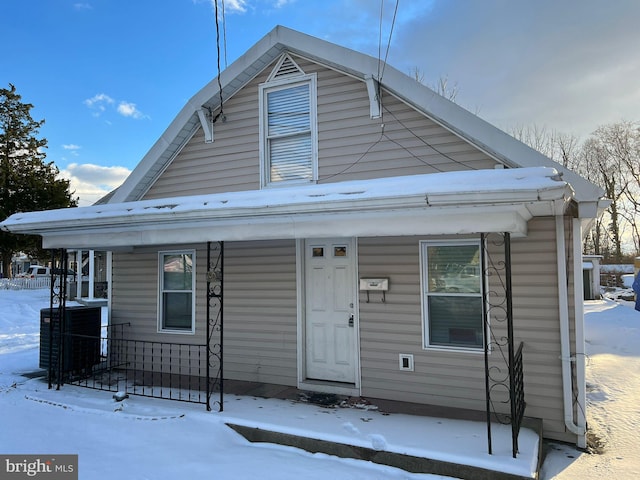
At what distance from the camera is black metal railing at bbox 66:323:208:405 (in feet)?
19.3

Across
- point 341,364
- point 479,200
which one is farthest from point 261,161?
point 479,200

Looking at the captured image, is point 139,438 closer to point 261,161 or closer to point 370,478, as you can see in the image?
point 370,478

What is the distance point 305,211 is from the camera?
4230mm

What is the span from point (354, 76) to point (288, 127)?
1.26 meters

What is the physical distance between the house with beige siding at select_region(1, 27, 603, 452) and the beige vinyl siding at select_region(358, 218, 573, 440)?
0.05 feet

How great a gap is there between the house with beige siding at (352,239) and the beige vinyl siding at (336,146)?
0.02 m

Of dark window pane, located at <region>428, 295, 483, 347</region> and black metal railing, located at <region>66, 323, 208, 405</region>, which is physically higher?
dark window pane, located at <region>428, 295, 483, 347</region>

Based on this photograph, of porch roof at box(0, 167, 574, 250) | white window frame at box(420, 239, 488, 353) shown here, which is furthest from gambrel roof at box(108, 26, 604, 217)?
white window frame at box(420, 239, 488, 353)

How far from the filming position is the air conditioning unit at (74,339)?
651cm

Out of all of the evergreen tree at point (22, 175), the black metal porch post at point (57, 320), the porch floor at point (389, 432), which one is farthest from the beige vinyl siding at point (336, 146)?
the evergreen tree at point (22, 175)

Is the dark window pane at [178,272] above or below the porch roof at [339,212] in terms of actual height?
below

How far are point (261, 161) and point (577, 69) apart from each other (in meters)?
10.0

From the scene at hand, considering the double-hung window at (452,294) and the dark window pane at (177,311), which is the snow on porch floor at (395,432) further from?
the dark window pane at (177,311)

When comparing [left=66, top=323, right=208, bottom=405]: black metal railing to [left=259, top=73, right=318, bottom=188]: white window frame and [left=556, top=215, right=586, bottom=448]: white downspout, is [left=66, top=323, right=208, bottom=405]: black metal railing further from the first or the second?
[left=556, top=215, right=586, bottom=448]: white downspout
